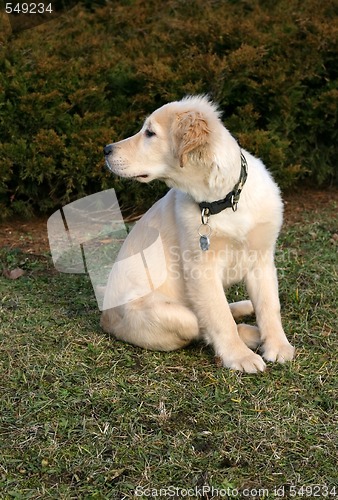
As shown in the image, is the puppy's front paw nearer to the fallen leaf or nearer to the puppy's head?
the puppy's head

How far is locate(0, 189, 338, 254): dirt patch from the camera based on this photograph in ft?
20.3

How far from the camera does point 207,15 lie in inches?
275

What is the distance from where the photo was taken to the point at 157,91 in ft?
20.6

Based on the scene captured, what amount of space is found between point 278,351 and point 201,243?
0.74 m

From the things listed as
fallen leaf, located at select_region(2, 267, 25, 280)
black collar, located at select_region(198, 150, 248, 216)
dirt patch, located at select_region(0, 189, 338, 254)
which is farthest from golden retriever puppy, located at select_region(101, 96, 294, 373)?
dirt patch, located at select_region(0, 189, 338, 254)

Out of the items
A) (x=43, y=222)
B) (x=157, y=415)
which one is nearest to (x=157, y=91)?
(x=43, y=222)

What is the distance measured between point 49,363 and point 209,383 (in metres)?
0.91

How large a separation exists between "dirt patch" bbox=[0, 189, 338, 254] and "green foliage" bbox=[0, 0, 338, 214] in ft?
0.63

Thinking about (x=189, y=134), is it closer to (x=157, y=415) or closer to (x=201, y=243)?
(x=201, y=243)

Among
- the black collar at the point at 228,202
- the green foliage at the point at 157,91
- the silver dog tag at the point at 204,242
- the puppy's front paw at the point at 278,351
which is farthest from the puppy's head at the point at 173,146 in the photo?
the green foliage at the point at 157,91

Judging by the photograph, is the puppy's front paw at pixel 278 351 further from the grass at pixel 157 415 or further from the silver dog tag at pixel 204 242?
the silver dog tag at pixel 204 242

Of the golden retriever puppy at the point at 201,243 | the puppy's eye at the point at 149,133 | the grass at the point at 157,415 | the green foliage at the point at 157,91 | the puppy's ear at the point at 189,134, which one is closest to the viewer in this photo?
the grass at the point at 157,415

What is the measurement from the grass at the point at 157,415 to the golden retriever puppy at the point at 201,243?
0.52 ft

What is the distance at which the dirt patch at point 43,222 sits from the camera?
6.18 meters
